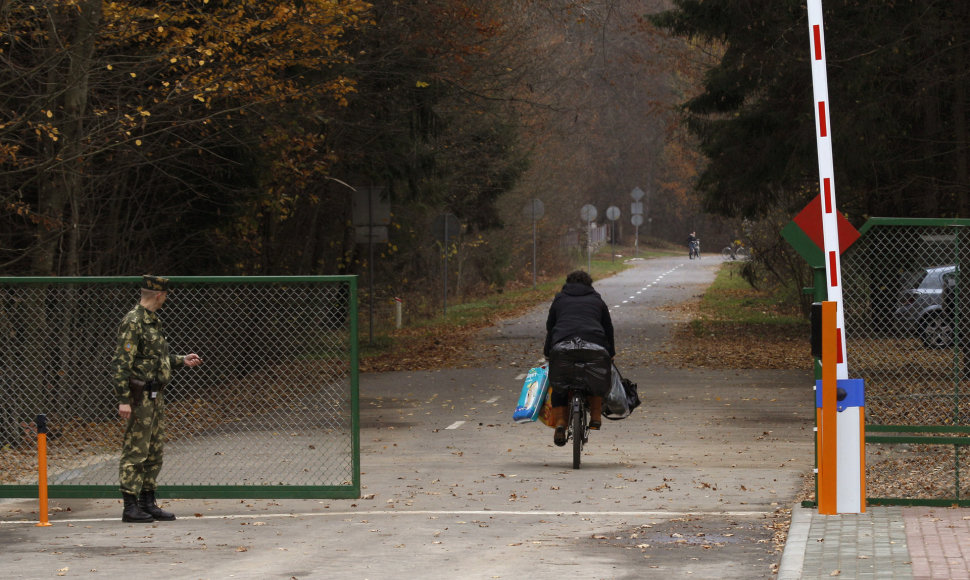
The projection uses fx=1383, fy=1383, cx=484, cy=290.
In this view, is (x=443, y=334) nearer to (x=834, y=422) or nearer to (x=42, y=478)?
(x=42, y=478)

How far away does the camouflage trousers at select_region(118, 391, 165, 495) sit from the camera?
10.2 m

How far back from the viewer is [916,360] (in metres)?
12.2

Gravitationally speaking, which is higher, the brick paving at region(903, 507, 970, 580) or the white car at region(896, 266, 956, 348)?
the white car at region(896, 266, 956, 348)

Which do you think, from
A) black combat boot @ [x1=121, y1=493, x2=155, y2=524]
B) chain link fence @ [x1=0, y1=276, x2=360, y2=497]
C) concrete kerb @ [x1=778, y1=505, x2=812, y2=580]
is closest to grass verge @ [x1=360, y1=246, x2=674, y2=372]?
chain link fence @ [x1=0, y1=276, x2=360, y2=497]

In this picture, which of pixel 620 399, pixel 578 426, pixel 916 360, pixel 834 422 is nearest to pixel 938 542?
pixel 834 422

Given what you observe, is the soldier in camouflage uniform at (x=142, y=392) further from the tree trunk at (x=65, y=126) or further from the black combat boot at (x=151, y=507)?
the tree trunk at (x=65, y=126)

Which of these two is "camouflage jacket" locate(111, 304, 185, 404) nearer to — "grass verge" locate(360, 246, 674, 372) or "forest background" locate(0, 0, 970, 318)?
"forest background" locate(0, 0, 970, 318)

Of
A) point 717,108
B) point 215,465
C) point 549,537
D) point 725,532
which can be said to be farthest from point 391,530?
point 717,108

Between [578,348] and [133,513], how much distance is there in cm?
445

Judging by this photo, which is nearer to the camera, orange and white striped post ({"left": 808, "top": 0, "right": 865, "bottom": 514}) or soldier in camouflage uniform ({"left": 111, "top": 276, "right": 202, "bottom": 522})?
orange and white striped post ({"left": 808, "top": 0, "right": 865, "bottom": 514})

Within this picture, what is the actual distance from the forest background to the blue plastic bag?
4.65 m

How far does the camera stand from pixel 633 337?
97.2 feet

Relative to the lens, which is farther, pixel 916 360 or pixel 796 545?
pixel 916 360

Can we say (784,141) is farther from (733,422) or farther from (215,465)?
(215,465)
